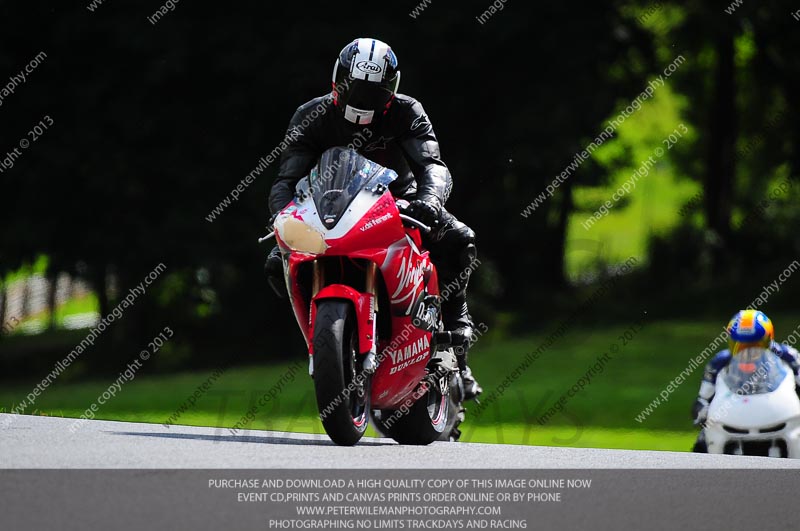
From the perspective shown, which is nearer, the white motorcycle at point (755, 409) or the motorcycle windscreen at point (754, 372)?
the white motorcycle at point (755, 409)

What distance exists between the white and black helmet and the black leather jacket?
0.16 metres

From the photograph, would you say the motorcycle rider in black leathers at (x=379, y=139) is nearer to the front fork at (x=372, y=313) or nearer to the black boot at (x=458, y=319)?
the black boot at (x=458, y=319)

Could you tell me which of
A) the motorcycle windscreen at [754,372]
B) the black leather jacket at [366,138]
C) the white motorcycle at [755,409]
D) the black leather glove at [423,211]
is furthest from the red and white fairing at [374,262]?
the motorcycle windscreen at [754,372]

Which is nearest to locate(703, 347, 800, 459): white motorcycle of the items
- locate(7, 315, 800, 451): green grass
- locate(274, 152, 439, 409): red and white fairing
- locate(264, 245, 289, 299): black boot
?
locate(7, 315, 800, 451): green grass

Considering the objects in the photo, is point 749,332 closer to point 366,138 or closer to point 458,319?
point 458,319

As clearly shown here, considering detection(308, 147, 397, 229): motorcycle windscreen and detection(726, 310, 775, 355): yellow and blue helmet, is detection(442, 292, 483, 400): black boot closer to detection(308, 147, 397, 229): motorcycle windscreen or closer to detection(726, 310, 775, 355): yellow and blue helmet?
detection(308, 147, 397, 229): motorcycle windscreen

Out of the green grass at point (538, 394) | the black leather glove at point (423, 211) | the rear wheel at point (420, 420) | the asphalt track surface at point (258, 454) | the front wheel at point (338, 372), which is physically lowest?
the asphalt track surface at point (258, 454)

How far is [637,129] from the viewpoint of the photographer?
144 feet

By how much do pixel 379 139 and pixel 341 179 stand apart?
2.73 feet

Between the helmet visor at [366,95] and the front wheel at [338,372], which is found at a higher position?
the helmet visor at [366,95]

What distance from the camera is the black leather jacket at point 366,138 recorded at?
26.3 feet

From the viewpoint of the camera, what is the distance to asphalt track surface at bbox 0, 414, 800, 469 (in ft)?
19.9
